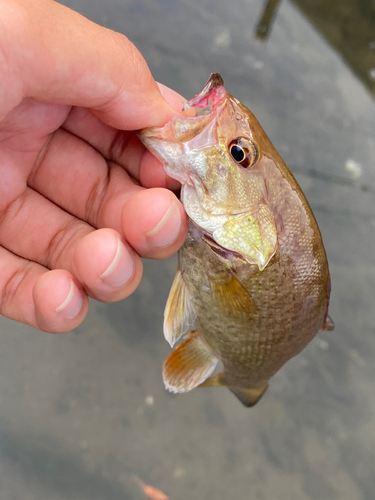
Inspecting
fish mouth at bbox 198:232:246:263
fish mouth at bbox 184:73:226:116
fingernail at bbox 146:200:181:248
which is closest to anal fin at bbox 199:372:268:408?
fish mouth at bbox 198:232:246:263

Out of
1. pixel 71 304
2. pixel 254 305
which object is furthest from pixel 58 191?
pixel 254 305

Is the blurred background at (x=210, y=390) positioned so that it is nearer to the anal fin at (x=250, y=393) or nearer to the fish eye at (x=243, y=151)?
the anal fin at (x=250, y=393)

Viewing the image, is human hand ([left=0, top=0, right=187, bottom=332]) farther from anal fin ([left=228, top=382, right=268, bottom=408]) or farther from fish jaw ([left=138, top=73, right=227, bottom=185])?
anal fin ([left=228, top=382, right=268, bottom=408])

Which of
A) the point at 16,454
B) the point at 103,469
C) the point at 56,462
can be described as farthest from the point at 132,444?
the point at 16,454

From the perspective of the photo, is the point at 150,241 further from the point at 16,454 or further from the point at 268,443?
the point at 268,443

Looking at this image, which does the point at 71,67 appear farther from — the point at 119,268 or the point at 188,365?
the point at 188,365

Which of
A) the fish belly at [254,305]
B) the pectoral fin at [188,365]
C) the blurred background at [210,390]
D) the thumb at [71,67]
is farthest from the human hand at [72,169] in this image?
the blurred background at [210,390]
